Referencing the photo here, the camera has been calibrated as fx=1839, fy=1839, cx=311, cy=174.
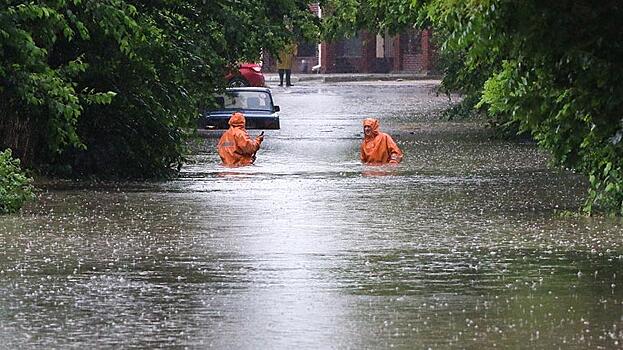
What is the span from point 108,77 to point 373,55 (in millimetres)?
58592

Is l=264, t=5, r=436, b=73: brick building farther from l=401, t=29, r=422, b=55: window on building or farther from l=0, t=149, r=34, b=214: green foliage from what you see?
l=0, t=149, r=34, b=214: green foliage

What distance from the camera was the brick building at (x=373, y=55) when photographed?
82.2m

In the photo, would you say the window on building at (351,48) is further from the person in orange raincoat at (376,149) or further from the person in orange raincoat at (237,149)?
the person in orange raincoat at (237,149)

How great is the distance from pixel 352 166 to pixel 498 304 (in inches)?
714

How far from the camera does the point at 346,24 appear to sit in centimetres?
3972

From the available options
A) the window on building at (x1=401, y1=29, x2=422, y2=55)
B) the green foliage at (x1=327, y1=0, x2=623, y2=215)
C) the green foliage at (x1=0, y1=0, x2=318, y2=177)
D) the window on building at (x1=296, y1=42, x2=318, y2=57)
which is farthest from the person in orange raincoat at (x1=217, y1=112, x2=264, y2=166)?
the window on building at (x1=296, y1=42, x2=318, y2=57)

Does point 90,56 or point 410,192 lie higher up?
point 90,56

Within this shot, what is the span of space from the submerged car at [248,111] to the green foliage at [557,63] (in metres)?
25.7

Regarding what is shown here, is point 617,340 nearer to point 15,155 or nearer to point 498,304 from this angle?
point 498,304

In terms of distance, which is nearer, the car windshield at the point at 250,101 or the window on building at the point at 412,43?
the car windshield at the point at 250,101

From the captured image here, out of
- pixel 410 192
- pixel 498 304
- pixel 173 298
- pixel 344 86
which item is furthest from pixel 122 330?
pixel 344 86

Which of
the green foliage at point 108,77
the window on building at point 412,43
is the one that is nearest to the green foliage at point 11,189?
the green foliage at point 108,77

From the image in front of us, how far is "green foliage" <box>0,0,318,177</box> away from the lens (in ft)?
70.3

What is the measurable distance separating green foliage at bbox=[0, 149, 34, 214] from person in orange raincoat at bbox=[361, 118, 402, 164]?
1137 cm
